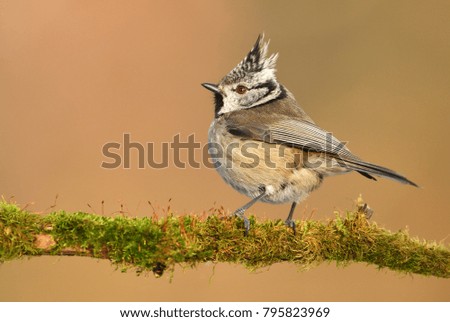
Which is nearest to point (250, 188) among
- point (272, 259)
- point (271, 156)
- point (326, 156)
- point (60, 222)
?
point (271, 156)

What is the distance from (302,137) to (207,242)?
1537mm

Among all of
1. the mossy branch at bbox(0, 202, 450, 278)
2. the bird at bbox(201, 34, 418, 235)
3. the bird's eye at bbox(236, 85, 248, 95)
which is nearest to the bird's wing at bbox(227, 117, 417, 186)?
the bird at bbox(201, 34, 418, 235)

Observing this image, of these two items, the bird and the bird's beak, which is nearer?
the bird

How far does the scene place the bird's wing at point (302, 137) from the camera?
4285mm

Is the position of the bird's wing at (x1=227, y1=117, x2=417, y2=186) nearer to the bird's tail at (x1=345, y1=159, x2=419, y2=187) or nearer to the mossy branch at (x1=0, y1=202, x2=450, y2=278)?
the bird's tail at (x1=345, y1=159, x2=419, y2=187)

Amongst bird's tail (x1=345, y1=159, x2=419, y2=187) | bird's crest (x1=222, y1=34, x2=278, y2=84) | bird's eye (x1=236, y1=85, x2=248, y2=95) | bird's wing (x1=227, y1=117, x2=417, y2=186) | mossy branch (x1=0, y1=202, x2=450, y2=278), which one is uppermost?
bird's crest (x1=222, y1=34, x2=278, y2=84)

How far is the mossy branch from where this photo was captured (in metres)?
3.15

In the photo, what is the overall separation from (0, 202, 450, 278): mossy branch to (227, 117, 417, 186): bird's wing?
2.10 feet

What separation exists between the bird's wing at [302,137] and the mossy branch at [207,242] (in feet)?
2.10

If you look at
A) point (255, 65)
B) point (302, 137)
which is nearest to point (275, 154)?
point (302, 137)

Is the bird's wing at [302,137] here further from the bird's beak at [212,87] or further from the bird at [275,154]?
the bird's beak at [212,87]

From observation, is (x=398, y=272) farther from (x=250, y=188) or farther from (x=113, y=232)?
(x=113, y=232)

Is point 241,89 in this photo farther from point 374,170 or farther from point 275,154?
point 374,170


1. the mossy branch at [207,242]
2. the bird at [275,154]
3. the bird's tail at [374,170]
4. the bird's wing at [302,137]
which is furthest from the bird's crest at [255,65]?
the mossy branch at [207,242]
